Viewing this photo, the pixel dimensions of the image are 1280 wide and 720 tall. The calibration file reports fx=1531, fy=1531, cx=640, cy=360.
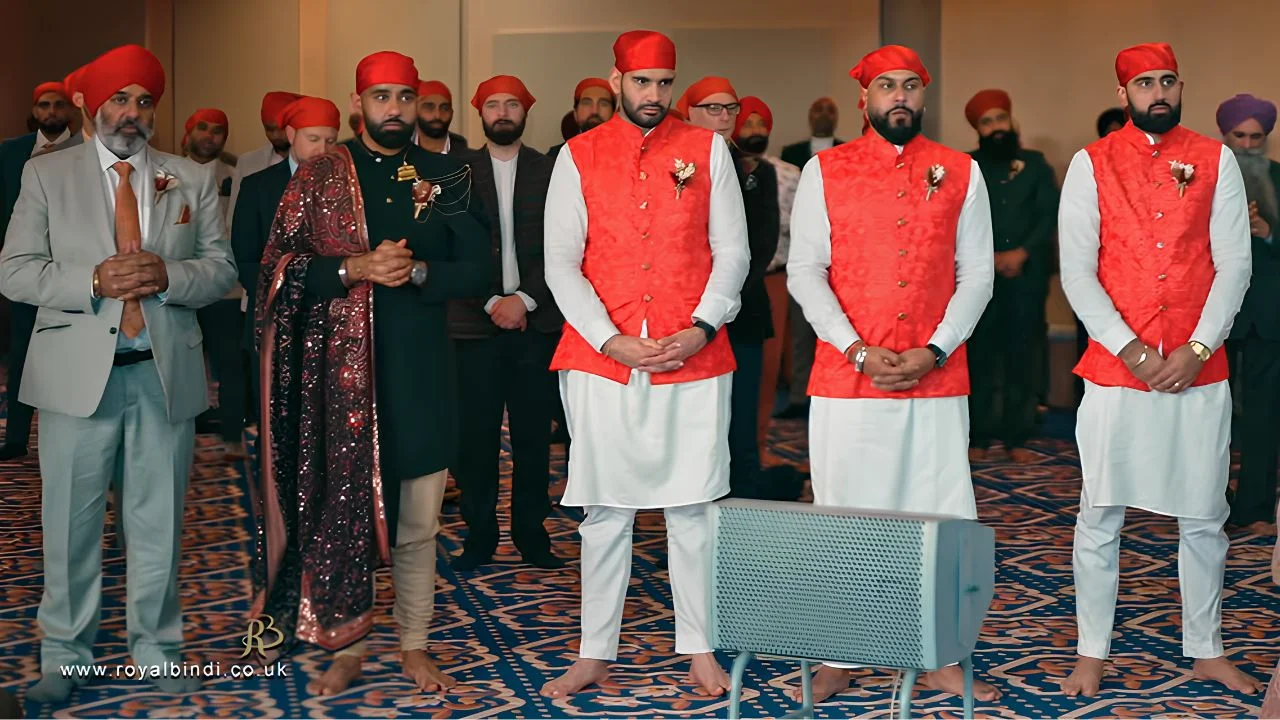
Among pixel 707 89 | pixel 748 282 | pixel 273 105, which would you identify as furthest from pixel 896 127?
pixel 273 105

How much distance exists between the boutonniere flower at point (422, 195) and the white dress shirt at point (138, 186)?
71 cm

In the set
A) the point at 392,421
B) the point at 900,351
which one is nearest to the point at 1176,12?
the point at 900,351

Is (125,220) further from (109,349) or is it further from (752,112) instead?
(752,112)

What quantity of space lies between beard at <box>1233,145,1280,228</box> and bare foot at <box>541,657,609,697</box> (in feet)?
12.4

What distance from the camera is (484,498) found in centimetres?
570

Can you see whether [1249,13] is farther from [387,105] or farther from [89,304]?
[89,304]

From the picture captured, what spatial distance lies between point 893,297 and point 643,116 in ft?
2.83

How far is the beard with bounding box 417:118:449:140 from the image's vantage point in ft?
21.2

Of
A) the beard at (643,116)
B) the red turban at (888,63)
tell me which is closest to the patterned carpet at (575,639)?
the beard at (643,116)

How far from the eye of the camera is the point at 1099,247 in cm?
429

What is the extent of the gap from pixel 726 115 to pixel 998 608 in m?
2.10

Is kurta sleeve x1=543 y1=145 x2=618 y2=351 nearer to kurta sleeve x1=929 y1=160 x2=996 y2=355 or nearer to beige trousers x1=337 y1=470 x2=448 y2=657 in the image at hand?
beige trousers x1=337 y1=470 x2=448 y2=657

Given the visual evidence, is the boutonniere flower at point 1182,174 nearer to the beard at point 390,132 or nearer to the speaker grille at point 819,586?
the speaker grille at point 819,586

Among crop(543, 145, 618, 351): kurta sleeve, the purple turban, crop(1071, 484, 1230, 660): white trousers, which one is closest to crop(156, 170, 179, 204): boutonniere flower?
crop(543, 145, 618, 351): kurta sleeve
